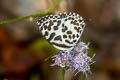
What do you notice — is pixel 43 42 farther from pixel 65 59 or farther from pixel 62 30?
pixel 62 30

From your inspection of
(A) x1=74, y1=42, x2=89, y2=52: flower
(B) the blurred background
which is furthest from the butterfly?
(B) the blurred background

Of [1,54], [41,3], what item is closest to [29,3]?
[41,3]

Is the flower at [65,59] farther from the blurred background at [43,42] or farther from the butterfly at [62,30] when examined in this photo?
the blurred background at [43,42]

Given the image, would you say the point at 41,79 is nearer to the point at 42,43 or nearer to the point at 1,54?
the point at 42,43

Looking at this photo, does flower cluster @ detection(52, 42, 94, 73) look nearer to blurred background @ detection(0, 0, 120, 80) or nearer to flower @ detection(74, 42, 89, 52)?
flower @ detection(74, 42, 89, 52)

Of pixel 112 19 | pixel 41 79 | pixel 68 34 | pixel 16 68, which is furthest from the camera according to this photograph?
pixel 112 19

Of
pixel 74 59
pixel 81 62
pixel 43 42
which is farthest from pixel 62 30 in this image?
pixel 43 42
